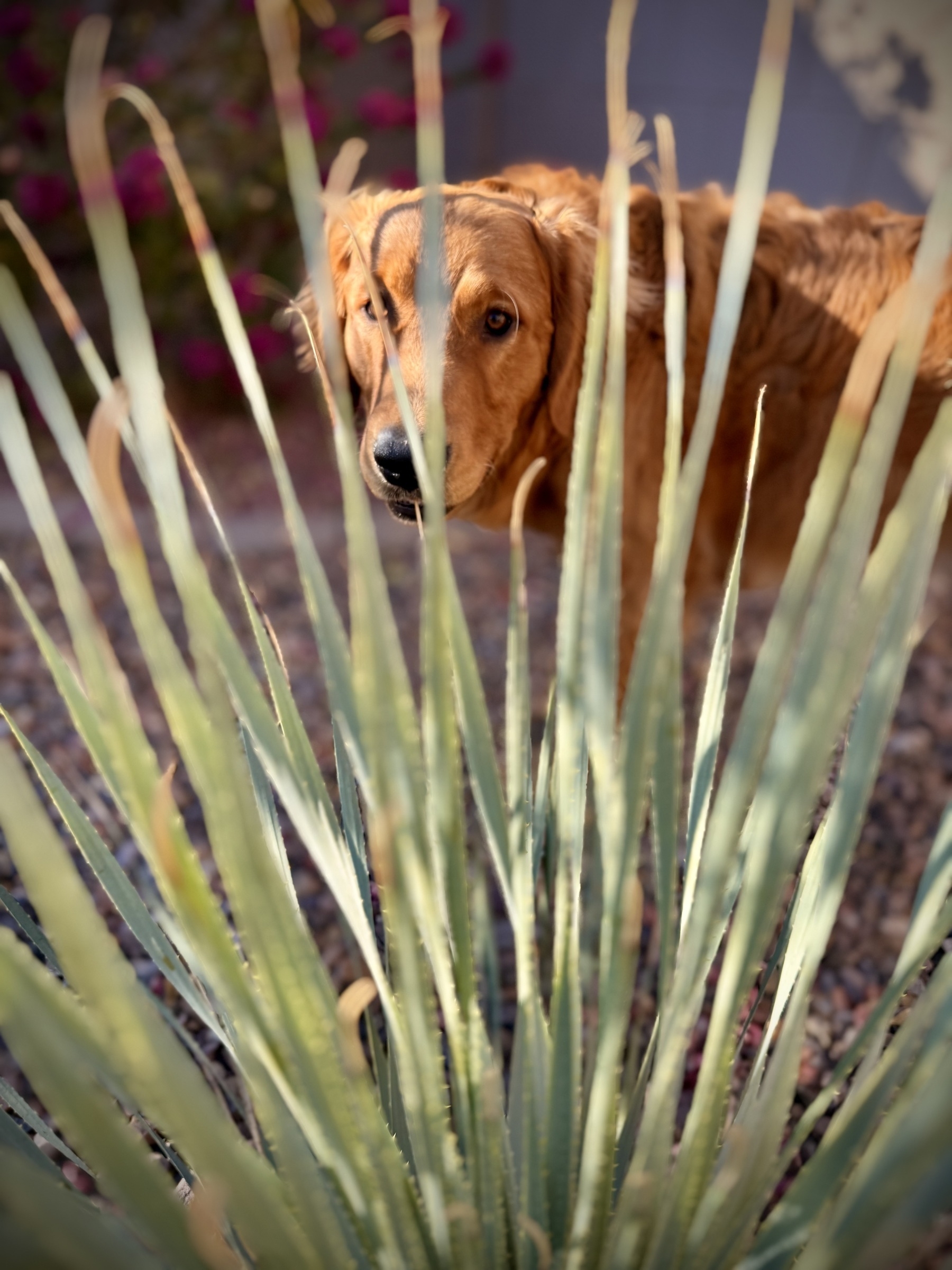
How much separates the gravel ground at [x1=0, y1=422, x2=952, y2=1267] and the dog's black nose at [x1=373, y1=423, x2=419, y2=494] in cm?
72

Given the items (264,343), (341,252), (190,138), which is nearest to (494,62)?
(190,138)

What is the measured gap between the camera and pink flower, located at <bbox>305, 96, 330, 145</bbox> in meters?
3.54

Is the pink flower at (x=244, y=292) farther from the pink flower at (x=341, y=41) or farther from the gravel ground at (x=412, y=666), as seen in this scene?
the pink flower at (x=341, y=41)

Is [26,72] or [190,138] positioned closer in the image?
[26,72]

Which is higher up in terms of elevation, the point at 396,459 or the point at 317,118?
the point at 317,118

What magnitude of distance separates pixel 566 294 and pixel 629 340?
16 cm

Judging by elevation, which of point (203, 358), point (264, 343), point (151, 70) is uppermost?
point (151, 70)

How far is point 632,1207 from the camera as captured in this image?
63 centimetres

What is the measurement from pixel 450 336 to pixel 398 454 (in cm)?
27

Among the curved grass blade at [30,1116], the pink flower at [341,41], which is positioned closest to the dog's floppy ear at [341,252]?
the curved grass blade at [30,1116]

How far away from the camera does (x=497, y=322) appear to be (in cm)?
163

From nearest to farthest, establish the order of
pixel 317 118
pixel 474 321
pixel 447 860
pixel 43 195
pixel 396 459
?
pixel 447 860, pixel 396 459, pixel 474 321, pixel 43 195, pixel 317 118

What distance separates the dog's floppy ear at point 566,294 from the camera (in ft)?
5.64

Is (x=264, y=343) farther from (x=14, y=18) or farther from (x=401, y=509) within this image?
(x=401, y=509)
